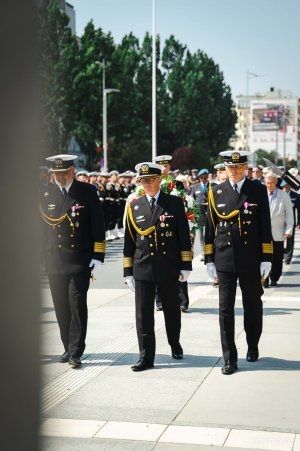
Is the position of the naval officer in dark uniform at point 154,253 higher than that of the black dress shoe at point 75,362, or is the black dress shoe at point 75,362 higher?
the naval officer in dark uniform at point 154,253

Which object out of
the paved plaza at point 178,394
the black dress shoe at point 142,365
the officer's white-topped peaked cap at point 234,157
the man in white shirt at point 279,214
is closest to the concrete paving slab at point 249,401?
the paved plaza at point 178,394

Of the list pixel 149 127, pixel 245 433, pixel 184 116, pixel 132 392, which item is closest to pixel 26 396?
pixel 245 433

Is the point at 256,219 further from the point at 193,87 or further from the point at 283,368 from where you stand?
the point at 193,87

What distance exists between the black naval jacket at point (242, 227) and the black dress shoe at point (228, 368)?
31.2 inches

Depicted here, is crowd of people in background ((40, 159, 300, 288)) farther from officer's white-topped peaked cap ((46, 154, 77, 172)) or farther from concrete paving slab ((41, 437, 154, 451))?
concrete paving slab ((41, 437, 154, 451))

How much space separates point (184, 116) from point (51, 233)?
65.1 meters

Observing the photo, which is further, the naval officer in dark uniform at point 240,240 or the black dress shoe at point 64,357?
the black dress shoe at point 64,357

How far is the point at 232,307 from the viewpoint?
20.8 feet

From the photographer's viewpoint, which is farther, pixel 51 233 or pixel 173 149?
pixel 173 149

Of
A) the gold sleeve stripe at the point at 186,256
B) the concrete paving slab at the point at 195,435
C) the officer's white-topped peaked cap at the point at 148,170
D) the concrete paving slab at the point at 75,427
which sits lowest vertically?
the concrete paving slab at the point at 75,427

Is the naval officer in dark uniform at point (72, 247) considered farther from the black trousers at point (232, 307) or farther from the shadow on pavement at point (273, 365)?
the shadow on pavement at point (273, 365)

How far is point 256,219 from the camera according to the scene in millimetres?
6441

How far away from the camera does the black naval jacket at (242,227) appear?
21.0ft

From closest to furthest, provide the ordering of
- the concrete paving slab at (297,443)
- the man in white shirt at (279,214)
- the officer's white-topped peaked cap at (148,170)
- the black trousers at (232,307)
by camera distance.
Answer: the concrete paving slab at (297,443) → the black trousers at (232,307) → the officer's white-topped peaked cap at (148,170) → the man in white shirt at (279,214)
